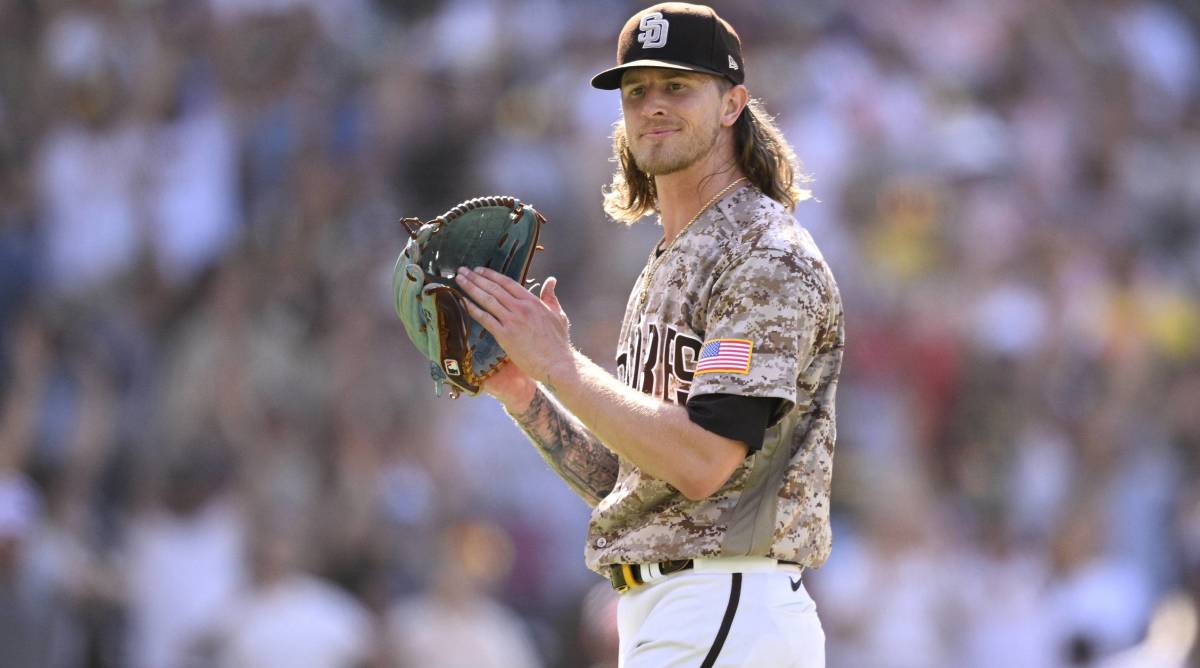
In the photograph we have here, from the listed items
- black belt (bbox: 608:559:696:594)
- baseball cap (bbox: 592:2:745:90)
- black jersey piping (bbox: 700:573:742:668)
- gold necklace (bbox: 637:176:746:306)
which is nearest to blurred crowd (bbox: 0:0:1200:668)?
black belt (bbox: 608:559:696:594)

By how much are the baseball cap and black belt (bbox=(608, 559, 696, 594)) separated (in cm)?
110

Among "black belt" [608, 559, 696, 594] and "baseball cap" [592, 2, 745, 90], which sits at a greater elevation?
"baseball cap" [592, 2, 745, 90]

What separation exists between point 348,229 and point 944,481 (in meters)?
3.71

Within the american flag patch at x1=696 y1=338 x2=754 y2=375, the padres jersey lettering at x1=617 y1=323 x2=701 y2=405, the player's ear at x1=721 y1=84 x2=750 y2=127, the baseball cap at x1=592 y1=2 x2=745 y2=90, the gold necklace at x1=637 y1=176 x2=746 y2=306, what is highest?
the baseball cap at x1=592 y1=2 x2=745 y2=90

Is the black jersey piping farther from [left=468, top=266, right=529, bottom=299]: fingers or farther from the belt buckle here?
[left=468, top=266, right=529, bottom=299]: fingers

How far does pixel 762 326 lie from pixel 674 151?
52 cm

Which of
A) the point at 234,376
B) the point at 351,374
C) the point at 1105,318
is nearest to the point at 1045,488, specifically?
the point at 1105,318

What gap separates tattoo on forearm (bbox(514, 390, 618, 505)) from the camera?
4.12 meters

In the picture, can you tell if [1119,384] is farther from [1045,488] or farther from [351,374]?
[351,374]

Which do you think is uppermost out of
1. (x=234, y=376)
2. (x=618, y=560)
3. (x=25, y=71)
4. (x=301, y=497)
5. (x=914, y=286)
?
(x=25, y=71)

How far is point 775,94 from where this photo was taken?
10.2m

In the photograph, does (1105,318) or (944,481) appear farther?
(1105,318)

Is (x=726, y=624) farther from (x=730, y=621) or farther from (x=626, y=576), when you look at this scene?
(x=626, y=576)

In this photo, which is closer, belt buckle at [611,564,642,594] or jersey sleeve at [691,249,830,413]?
jersey sleeve at [691,249,830,413]
